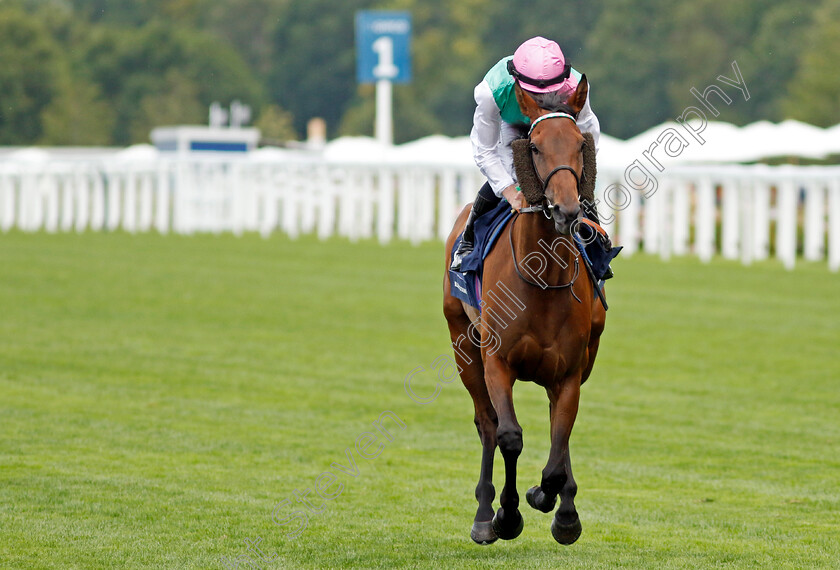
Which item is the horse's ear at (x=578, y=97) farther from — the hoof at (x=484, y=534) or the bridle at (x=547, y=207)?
the hoof at (x=484, y=534)

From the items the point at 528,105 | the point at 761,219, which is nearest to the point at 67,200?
the point at 761,219

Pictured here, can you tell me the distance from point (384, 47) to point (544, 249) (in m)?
23.6

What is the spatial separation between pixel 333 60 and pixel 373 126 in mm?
14247

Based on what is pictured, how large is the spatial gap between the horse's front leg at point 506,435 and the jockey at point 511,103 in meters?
0.68

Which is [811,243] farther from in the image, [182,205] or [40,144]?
[40,144]

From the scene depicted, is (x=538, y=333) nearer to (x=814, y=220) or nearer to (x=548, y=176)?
(x=548, y=176)

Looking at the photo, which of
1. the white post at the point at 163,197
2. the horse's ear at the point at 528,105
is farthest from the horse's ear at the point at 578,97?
the white post at the point at 163,197

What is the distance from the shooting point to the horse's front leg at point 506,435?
586cm

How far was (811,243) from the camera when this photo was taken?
73.6 feet

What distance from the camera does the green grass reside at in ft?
20.7

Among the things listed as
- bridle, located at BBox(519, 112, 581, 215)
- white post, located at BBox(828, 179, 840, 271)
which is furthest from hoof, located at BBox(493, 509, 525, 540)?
white post, located at BBox(828, 179, 840, 271)

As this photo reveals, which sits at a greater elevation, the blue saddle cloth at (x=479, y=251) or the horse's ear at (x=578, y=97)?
the horse's ear at (x=578, y=97)

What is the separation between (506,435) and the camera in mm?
5855

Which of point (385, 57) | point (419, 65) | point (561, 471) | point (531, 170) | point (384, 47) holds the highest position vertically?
point (419, 65)
